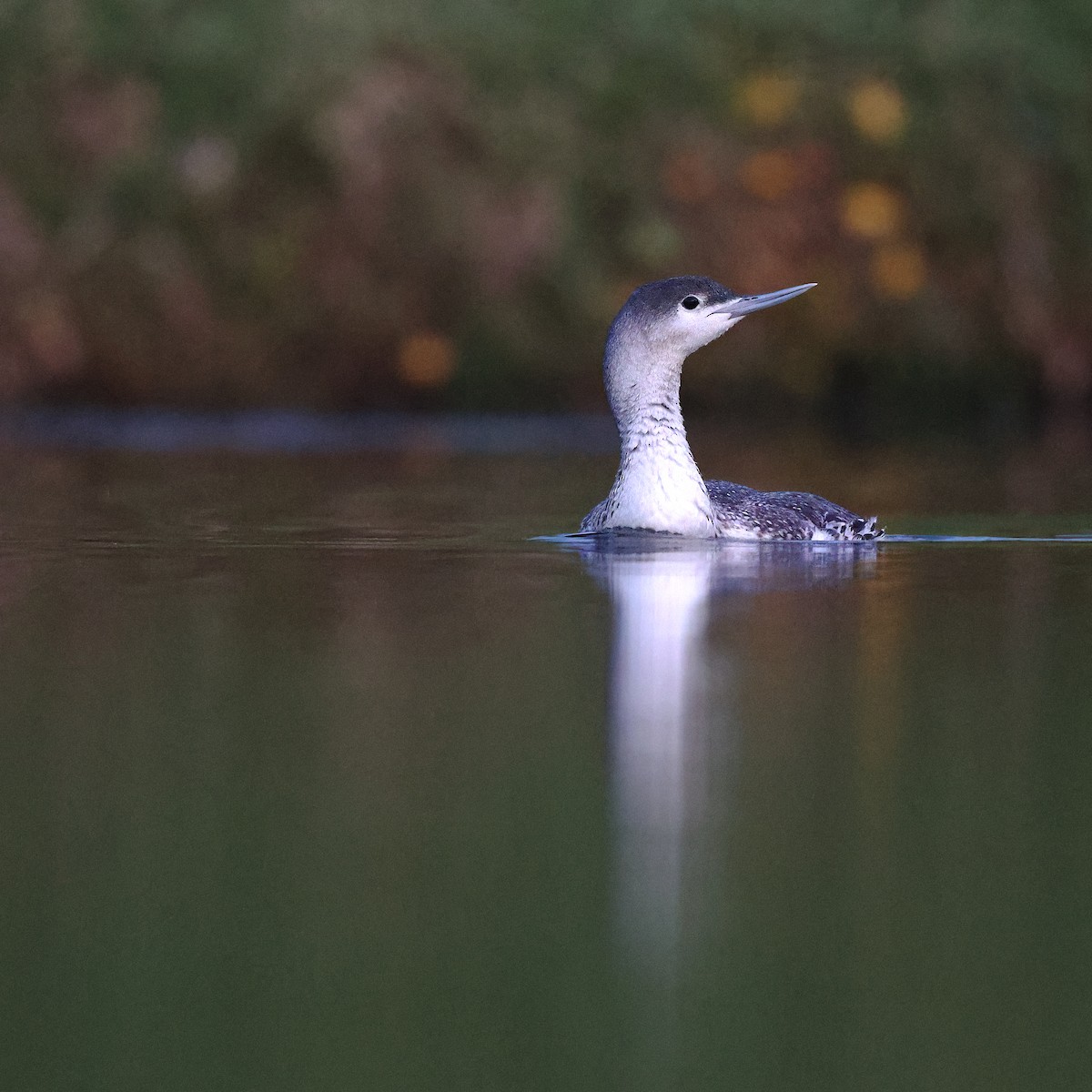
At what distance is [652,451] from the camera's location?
9.84 m

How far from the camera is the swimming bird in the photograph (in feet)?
31.9

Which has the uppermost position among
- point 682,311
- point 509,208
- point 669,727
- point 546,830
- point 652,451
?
point 509,208

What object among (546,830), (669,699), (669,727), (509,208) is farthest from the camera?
(509,208)

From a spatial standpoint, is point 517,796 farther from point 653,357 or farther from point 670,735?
point 653,357

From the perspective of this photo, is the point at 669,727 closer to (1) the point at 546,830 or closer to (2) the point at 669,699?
(2) the point at 669,699

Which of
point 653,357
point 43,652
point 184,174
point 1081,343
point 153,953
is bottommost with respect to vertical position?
point 153,953

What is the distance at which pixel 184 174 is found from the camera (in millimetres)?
21062

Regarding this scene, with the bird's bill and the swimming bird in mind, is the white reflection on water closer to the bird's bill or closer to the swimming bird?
the swimming bird

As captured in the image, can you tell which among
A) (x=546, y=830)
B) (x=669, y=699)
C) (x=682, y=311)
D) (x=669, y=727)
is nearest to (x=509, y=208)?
(x=682, y=311)

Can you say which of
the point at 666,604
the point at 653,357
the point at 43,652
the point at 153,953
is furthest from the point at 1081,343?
the point at 153,953

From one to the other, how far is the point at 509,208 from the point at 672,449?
38.2 ft

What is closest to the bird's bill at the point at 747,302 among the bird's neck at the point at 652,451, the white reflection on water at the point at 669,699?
the bird's neck at the point at 652,451

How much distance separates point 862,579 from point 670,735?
11.5 feet

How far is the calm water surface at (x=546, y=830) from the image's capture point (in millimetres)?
3297
